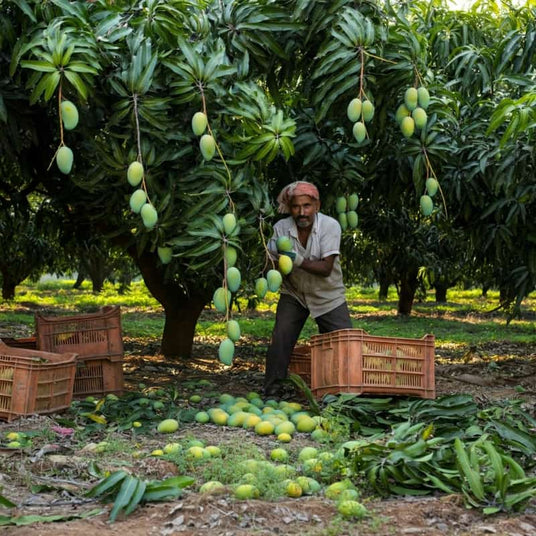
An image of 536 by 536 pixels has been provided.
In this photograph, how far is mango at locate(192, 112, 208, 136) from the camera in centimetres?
376

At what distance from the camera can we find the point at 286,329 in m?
4.82

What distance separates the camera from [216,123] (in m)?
4.07

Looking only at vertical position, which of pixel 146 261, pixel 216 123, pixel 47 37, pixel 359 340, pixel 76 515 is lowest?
pixel 76 515

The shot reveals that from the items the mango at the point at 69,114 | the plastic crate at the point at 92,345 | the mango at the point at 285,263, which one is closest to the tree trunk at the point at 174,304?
the plastic crate at the point at 92,345

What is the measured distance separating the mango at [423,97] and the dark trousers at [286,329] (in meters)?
1.28

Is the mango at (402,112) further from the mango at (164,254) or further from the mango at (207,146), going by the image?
the mango at (164,254)

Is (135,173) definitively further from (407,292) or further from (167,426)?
(407,292)

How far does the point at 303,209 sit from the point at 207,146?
97cm

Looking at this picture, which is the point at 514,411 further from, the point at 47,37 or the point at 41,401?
the point at 47,37

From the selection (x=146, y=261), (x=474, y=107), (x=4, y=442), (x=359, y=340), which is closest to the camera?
(x=4, y=442)

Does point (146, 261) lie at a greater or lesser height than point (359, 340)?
greater

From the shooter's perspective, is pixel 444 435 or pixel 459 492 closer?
pixel 459 492

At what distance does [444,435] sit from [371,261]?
7448 millimetres

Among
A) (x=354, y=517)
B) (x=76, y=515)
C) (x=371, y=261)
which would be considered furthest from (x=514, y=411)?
(x=371, y=261)
